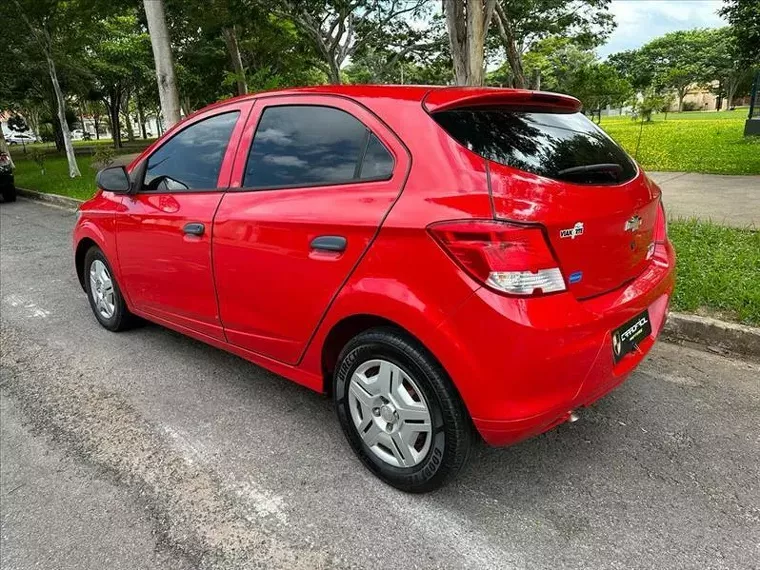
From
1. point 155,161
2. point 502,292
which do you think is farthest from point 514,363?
point 155,161

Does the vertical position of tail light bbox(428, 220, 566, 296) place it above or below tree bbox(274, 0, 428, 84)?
below

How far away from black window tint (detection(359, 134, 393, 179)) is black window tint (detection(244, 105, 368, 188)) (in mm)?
55

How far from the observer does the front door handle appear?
295 cm

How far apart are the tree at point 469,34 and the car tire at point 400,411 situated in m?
6.06

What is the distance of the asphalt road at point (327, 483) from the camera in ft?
6.70

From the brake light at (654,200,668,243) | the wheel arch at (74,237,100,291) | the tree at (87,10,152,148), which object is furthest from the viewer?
the tree at (87,10,152,148)

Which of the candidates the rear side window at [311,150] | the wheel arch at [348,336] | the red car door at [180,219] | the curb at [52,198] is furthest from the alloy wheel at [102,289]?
the curb at [52,198]

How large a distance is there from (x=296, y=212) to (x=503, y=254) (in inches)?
39.9

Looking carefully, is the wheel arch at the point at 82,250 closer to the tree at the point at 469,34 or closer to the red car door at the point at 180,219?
the red car door at the point at 180,219

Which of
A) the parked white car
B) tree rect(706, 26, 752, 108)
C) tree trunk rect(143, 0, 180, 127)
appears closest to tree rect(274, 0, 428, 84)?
tree trunk rect(143, 0, 180, 127)

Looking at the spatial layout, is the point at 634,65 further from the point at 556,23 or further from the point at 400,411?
the point at 400,411

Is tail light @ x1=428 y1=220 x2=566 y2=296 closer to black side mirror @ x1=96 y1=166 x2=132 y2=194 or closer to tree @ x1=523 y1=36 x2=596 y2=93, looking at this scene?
black side mirror @ x1=96 y1=166 x2=132 y2=194

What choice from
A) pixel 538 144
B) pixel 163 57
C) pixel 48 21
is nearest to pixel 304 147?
pixel 538 144

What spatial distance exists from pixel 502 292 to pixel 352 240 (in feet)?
2.20
